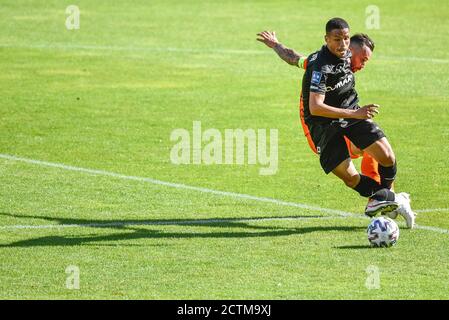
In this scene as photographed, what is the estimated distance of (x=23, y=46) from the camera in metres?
27.5

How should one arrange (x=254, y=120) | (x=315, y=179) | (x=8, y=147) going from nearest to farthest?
1. (x=315, y=179)
2. (x=8, y=147)
3. (x=254, y=120)

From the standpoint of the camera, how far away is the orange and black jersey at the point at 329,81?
43.4 ft

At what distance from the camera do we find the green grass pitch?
11.3 meters

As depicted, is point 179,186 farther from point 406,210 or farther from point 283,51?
point 406,210

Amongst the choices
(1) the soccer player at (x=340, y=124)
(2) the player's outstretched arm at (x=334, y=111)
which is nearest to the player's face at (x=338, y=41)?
(1) the soccer player at (x=340, y=124)

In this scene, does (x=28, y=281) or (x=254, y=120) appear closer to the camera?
(x=28, y=281)

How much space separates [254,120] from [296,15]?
12.6 meters

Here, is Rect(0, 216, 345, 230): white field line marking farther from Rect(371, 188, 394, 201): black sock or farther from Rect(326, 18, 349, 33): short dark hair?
Rect(326, 18, 349, 33): short dark hair

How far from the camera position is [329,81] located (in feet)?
44.0

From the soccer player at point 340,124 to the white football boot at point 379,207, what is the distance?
0.10m

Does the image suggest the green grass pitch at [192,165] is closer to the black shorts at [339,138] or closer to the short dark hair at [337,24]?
the black shorts at [339,138]

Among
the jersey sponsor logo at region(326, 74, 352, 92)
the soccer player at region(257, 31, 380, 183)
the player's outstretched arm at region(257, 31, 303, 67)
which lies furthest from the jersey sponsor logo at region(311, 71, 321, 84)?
the player's outstretched arm at region(257, 31, 303, 67)

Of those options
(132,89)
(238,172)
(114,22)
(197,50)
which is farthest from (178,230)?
(114,22)

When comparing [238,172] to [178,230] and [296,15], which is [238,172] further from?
[296,15]
